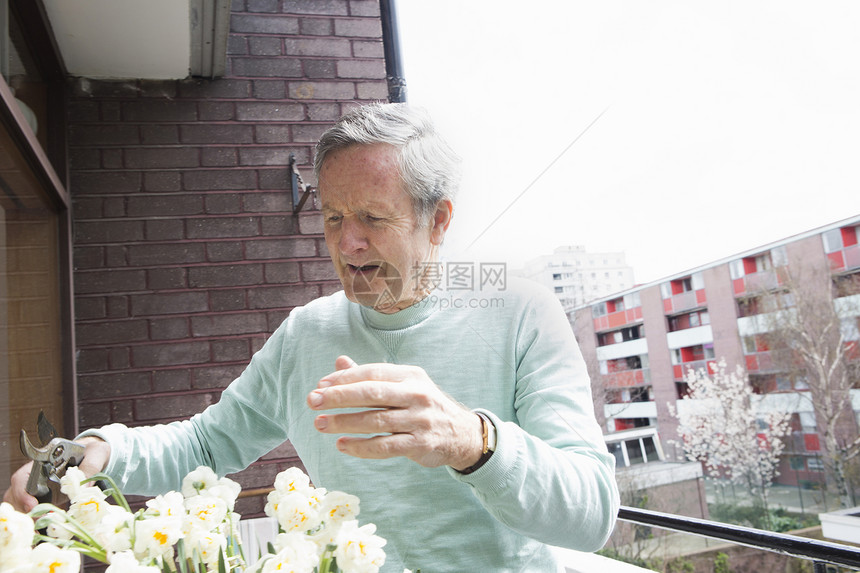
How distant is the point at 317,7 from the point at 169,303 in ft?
4.76

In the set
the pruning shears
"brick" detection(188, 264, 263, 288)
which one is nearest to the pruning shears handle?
the pruning shears

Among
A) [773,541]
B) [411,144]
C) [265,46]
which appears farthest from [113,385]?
[773,541]

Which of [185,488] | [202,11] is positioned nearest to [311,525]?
[185,488]

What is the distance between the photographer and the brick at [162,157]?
259 cm

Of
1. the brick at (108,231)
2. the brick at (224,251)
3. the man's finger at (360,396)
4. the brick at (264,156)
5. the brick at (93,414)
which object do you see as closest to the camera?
the man's finger at (360,396)

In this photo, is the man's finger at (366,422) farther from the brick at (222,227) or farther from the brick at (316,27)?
the brick at (316,27)

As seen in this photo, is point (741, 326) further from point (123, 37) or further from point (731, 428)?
point (123, 37)

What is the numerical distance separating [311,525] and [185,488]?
18cm

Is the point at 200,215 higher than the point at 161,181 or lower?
lower

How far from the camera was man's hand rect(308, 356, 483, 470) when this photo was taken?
0.63 metres

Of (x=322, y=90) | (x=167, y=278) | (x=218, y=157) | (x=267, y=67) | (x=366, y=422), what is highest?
(x=267, y=67)

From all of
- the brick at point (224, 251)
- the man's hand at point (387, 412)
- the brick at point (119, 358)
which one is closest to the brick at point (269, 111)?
the brick at point (224, 251)

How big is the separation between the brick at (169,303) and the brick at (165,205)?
331mm

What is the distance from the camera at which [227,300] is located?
258cm
